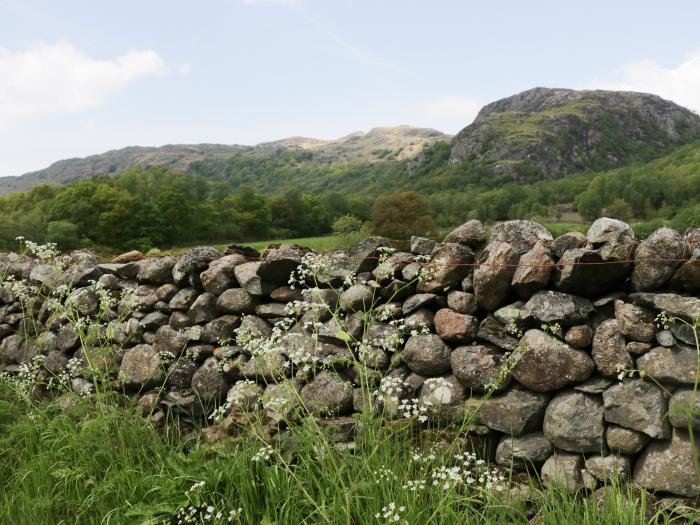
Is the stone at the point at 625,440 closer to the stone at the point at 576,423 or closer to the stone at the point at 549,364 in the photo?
the stone at the point at 576,423

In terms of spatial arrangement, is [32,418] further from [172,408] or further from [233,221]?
[233,221]

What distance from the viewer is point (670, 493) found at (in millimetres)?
3176

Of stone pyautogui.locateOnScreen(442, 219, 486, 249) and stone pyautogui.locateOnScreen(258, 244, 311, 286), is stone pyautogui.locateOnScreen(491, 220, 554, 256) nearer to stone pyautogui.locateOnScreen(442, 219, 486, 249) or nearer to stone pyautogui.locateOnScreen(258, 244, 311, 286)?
stone pyautogui.locateOnScreen(442, 219, 486, 249)

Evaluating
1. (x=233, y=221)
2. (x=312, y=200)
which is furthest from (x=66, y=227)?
(x=312, y=200)

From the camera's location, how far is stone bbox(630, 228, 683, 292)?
11.1 feet

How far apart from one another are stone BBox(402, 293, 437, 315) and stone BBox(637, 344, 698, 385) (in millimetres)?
1683

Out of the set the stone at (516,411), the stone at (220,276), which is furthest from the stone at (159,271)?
the stone at (516,411)

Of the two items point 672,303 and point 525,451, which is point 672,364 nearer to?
point 672,303

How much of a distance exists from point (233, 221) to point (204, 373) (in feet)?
235

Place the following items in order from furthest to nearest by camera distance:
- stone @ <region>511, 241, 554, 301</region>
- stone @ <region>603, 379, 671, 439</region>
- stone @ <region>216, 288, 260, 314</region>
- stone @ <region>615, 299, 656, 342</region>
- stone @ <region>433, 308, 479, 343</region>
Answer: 1. stone @ <region>216, 288, 260, 314</region>
2. stone @ <region>433, 308, 479, 343</region>
3. stone @ <region>511, 241, 554, 301</region>
4. stone @ <region>615, 299, 656, 342</region>
5. stone @ <region>603, 379, 671, 439</region>

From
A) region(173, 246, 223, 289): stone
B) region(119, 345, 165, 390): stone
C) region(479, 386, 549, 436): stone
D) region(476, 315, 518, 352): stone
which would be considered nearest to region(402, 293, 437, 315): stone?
region(476, 315, 518, 352): stone

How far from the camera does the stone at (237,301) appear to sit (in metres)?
5.10

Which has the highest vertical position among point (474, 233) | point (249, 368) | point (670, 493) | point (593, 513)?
point (474, 233)

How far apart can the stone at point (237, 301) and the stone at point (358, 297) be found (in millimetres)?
1157
